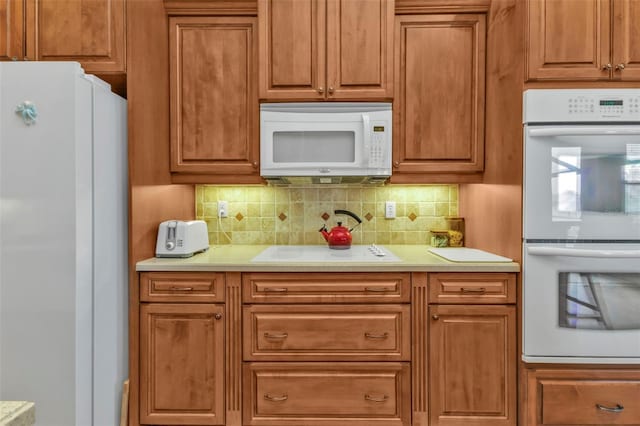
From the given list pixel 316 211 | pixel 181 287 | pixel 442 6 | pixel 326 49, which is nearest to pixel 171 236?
pixel 181 287

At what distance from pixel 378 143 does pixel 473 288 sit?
879 millimetres

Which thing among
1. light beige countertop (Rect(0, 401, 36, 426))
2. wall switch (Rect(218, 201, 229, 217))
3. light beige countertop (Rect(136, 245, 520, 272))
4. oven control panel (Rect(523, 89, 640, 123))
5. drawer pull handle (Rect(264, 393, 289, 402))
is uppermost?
oven control panel (Rect(523, 89, 640, 123))

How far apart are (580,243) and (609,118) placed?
1.88 feet

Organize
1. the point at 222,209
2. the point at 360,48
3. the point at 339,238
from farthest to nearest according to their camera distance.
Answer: the point at 222,209 < the point at 339,238 < the point at 360,48

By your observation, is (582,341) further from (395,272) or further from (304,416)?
(304,416)

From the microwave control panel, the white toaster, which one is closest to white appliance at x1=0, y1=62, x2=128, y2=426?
the white toaster

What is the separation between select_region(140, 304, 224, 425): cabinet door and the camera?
1.72 meters

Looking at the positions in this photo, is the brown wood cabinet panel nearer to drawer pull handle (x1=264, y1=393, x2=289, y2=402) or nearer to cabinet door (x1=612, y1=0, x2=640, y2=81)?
drawer pull handle (x1=264, y1=393, x2=289, y2=402)

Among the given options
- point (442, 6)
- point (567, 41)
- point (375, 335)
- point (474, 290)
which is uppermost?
point (442, 6)

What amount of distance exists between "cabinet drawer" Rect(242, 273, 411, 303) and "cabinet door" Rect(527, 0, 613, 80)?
116cm

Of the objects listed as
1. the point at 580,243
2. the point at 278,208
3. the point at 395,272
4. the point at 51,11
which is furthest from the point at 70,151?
the point at 580,243

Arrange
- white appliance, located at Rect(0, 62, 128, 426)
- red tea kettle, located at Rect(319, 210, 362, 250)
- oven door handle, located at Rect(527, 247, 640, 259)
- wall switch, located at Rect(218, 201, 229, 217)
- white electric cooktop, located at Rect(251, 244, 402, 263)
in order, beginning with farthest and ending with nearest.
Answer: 1. wall switch, located at Rect(218, 201, 229, 217)
2. red tea kettle, located at Rect(319, 210, 362, 250)
3. white electric cooktop, located at Rect(251, 244, 402, 263)
4. oven door handle, located at Rect(527, 247, 640, 259)
5. white appliance, located at Rect(0, 62, 128, 426)

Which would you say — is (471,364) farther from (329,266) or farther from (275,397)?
(275,397)

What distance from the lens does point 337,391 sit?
171 centimetres
